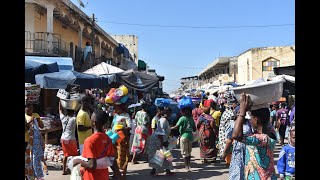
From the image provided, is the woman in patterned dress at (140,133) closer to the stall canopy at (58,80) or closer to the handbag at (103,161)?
the stall canopy at (58,80)

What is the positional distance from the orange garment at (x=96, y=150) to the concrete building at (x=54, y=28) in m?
11.1

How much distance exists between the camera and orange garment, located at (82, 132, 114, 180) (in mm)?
4008

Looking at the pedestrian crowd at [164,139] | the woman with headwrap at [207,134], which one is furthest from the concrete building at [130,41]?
the woman with headwrap at [207,134]

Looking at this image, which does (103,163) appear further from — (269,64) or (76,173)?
(269,64)

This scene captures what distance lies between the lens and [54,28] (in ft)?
59.8

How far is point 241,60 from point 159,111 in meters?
28.8

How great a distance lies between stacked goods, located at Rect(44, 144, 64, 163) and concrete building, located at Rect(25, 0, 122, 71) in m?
6.20

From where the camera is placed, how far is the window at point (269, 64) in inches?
1260

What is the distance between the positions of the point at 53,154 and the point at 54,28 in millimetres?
10627

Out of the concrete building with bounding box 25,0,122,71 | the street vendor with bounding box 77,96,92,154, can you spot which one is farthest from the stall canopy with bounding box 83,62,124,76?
the street vendor with bounding box 77,96,92,154
